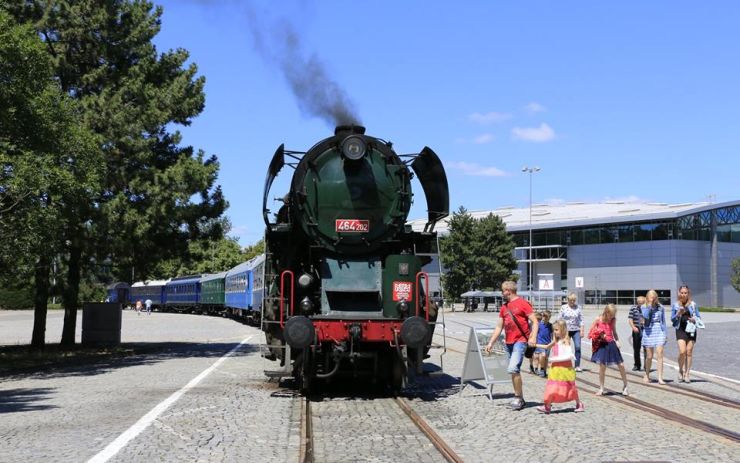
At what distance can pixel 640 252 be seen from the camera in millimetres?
76750

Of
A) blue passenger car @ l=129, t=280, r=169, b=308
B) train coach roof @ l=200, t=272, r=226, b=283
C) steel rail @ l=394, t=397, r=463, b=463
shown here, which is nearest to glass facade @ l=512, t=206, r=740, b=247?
blue passenger car @ l=129, t=280, r=169, b=308

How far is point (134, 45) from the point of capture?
70.9 feet

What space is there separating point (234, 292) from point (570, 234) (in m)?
49.7

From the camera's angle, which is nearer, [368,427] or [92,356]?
[368,427]

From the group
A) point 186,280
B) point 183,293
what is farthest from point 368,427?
point 183,293

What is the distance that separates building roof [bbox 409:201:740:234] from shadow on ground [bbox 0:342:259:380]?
169 ft

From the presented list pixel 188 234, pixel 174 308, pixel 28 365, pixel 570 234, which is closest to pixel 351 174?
pixel 28 365

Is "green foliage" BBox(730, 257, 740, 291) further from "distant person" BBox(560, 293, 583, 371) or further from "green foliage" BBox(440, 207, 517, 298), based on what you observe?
"distant person" BBox(560, 293, 583, 371)

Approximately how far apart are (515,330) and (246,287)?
27828 mm

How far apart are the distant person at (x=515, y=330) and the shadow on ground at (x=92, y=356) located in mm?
9207

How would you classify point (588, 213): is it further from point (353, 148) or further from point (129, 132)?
point (353, 148)

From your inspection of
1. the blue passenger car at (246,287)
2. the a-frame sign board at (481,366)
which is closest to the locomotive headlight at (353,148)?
the a-frame sign board at (481,366)

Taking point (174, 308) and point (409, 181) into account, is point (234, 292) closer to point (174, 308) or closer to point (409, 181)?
point (174, 308)

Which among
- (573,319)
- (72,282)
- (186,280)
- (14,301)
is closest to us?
(573,319)
